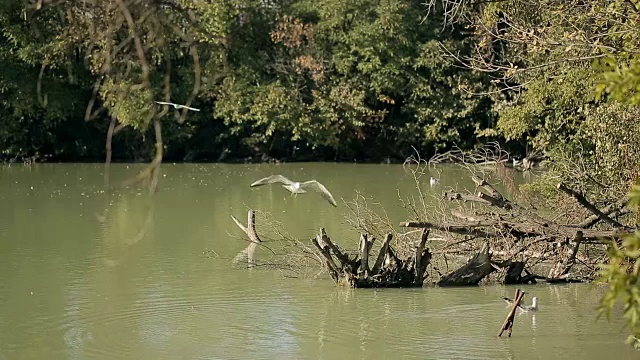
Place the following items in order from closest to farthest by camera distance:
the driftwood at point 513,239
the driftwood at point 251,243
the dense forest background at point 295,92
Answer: the driftwood at point 513,239, the driftwood at point 251,243, the dense forest background at point 295,92

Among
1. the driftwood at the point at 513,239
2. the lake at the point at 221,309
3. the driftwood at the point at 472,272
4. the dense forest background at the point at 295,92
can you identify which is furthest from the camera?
the dense forest background at the point at 295,92

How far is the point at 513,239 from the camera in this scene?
396 inches

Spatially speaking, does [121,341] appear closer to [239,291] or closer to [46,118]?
[239,291]

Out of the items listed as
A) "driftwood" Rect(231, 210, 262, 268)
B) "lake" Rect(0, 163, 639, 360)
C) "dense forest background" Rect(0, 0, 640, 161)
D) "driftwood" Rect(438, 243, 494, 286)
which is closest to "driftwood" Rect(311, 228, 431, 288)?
"lake" Rect(0, 163, 639, 360)

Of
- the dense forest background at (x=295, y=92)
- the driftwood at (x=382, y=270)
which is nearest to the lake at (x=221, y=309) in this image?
the driftwood at (x=382, y=270)

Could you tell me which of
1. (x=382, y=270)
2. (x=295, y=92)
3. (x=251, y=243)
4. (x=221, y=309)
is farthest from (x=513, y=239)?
(x=295, y=92)

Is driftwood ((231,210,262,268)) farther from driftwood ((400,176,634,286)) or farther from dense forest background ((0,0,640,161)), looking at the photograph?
dense forest background ((0,0,640,161))

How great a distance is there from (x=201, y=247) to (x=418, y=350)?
18.0 feet

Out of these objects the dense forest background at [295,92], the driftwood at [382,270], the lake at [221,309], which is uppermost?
the dense forest background at [295,92]

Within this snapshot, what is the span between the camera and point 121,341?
8.69 meters

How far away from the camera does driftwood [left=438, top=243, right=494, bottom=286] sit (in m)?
10.2

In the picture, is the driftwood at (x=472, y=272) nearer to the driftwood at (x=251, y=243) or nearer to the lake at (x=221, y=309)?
the lake at (x=221, y=309)

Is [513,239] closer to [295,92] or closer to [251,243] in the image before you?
[251,243]

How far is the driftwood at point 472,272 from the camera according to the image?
10188 mm
